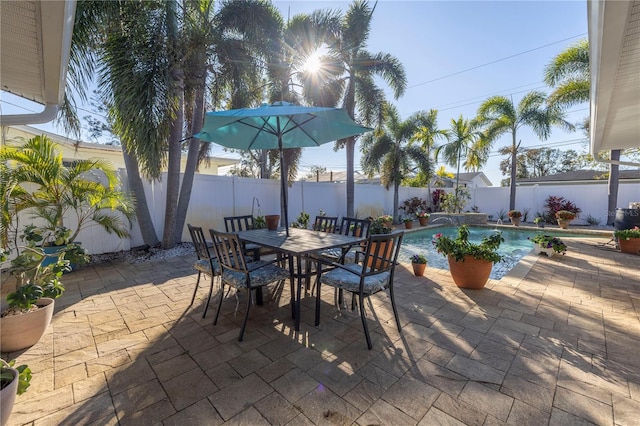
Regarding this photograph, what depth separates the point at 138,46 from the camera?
4.35 metres

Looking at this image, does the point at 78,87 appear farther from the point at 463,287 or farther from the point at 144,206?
the point at 463,287

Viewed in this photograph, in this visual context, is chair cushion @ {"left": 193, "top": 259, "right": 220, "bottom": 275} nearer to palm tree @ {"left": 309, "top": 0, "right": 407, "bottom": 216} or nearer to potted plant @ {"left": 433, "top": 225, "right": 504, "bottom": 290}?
potted plant @ {"left": 433, "top": 225, "right": 504, "bottom": 290}

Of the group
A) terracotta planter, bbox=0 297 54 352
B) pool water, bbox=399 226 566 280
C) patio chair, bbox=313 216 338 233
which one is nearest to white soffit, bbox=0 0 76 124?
terracotta planter, bbox=0 297 54 352

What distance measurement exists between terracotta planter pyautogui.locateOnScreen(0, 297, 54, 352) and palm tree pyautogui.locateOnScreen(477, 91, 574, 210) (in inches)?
531

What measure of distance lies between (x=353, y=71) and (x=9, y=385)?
959cm

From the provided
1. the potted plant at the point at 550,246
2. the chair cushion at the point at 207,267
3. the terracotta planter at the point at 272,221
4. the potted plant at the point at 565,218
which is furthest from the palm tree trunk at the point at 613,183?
the chair cushion at the point at 207,267

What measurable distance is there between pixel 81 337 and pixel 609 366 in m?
4.39

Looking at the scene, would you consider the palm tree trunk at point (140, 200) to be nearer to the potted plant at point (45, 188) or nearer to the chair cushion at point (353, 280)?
the potted plant at point (45, 188)

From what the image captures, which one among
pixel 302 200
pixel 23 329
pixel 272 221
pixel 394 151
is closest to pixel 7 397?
pixel 23 329

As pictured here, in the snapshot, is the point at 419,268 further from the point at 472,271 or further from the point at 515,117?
the point at 515,117

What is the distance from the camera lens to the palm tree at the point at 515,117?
32.6ft

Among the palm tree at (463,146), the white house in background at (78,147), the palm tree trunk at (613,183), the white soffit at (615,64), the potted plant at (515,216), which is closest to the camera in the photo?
the white soffit at (615,64)

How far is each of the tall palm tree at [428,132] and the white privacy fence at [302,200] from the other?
6.78 ft

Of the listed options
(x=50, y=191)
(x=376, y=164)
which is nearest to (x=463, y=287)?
(x=50, y=191)
